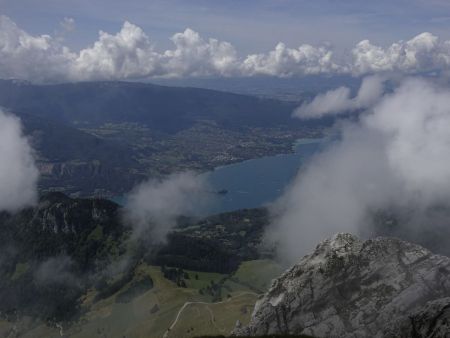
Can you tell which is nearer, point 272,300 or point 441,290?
point 441,290

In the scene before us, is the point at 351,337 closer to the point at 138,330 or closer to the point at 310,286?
the point at 310,286

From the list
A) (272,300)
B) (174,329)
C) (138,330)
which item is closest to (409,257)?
(272,300)

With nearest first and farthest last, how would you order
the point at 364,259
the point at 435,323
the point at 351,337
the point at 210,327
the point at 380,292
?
1. the point at 435,323
2. the point at 351,337
3. the point at 380,292
4. the point at 364,259
5. the point at 210,327

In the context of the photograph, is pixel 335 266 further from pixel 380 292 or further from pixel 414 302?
pixel 414 302

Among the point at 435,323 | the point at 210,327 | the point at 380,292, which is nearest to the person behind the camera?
the point at 435,323

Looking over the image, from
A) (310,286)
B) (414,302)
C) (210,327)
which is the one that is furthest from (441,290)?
(210,327)

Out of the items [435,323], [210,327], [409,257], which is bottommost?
[210,327]

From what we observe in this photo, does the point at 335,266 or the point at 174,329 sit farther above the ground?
the point at 335,266
